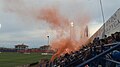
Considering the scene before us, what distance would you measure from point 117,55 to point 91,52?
1946 mm

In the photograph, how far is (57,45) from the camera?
60.5 ft

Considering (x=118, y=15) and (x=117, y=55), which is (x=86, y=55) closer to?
(x=117, y=55)

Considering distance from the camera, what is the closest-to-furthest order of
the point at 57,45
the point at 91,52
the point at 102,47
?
the point at 102,47, the point at 91,52, the point at 57,45

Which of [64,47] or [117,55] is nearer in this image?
[117,55]

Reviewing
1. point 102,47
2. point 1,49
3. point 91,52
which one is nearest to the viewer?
point 102,47

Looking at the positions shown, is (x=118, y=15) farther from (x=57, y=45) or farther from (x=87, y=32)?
(x=87, y=32)

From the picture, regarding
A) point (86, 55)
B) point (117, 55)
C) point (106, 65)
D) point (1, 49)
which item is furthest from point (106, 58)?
point (1, 49)

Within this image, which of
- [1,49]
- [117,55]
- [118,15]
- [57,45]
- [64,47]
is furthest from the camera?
[1,49]

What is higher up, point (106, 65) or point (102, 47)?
point (102, 47)

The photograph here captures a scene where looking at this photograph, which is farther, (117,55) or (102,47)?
(102,47)

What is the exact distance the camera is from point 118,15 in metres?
14.0

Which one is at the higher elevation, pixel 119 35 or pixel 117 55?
pixel 119 35

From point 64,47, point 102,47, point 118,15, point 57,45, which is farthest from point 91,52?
point 57,45

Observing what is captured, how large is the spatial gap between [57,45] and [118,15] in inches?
227
